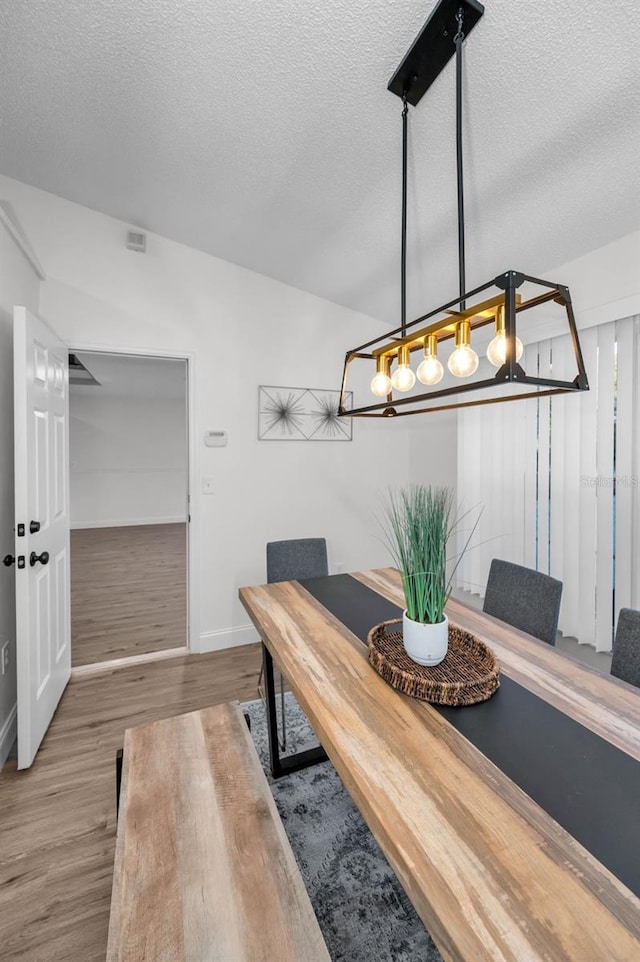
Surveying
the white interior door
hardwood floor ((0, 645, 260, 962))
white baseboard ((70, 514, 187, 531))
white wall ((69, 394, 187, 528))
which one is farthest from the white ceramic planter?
white baseboard ((70, 514, 187, 531))

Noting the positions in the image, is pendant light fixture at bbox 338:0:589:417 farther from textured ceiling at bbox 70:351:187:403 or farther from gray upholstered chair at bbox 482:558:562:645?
textured ceiling at bbox 70:351:187:403

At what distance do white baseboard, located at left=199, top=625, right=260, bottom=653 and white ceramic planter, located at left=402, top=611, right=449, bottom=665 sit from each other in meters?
2.16

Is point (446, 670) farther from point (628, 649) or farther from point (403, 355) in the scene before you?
point (403, 355)

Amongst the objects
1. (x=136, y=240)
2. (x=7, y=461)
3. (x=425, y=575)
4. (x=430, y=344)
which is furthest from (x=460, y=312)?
(x=136, y=240)

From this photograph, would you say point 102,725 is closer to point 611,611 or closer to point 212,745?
point 212,745

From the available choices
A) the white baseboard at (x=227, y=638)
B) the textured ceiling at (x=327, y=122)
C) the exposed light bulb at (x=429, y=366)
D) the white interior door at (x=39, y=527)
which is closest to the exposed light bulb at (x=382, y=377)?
the exposed light bulb at (x=429, y=366)

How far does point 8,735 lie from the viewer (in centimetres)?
208

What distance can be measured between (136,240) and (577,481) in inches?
122

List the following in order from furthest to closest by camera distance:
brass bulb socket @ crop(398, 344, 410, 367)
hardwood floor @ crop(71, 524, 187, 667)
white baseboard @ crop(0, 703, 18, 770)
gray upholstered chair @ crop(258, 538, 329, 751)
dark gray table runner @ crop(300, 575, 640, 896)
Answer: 1. hardwood floor @ crop(71, 524, 187, 667)
2. gray upholstered chair @ crop(258, 538, 329, 751)
3. white baseboard @ crop(0, 703, 18, 770)
4. brass bulb socket @ crop(398, 344, 410, 367)
5. dark gray table runner @ crop(300, 575, 640, 896)

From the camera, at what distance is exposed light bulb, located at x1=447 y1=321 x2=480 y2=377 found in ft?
4.31

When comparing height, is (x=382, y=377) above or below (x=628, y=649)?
above

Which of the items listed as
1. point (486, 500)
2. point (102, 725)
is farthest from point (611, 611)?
point (102, 725)

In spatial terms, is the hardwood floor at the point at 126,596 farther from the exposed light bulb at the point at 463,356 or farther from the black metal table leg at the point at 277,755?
the exposed light bulb at the point at 463,356

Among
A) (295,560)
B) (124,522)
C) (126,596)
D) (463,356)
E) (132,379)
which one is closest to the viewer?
(463,356)
